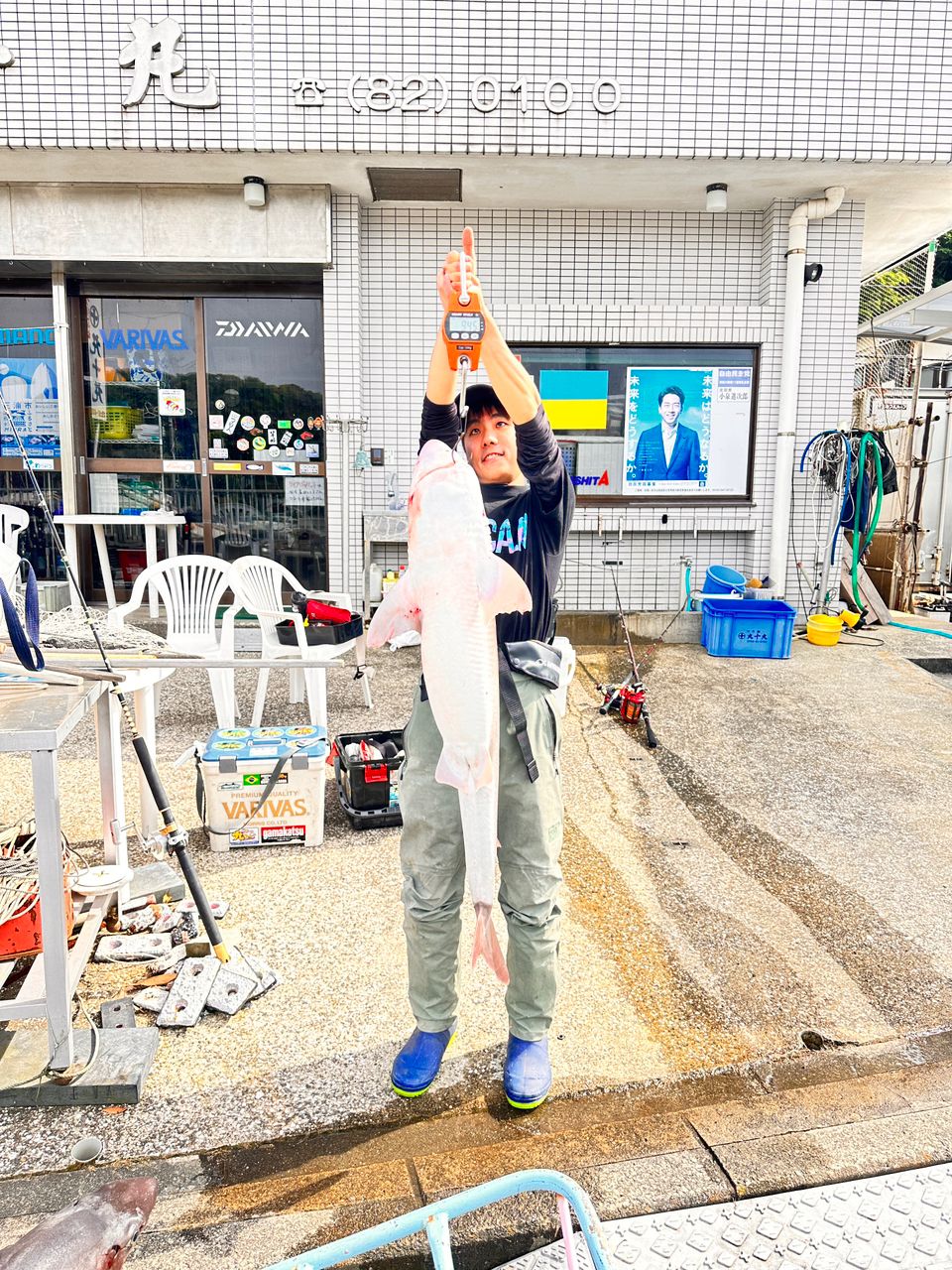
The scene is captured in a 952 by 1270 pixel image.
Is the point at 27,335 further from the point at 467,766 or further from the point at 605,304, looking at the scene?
→ the point at 467,766

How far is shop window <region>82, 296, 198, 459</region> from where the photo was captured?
28.4ft

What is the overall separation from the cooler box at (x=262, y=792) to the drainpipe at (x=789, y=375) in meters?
6.20

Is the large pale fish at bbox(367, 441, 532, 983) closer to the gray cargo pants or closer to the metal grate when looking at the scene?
the gray cargo pants

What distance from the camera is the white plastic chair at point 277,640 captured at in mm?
5113

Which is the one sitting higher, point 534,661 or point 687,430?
point 687,430

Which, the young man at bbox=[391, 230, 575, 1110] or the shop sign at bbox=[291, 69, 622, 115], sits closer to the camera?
the young man at bbox=[391, 230, 575, 1110]

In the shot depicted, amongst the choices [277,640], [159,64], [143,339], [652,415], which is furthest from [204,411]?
[652,415]

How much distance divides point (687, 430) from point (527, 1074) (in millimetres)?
Result: 7553

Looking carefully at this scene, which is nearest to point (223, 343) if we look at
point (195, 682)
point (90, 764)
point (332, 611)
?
point (195, 682)

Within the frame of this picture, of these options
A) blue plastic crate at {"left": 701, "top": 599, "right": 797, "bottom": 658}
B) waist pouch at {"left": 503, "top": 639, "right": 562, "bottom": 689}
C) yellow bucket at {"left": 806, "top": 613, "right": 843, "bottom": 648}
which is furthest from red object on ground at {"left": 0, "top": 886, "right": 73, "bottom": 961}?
yellow bucket at {"left": 806, "top": 613, "right": 843, "bottom": 648}

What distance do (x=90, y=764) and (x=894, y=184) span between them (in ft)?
28.3

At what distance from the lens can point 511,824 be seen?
2.39m

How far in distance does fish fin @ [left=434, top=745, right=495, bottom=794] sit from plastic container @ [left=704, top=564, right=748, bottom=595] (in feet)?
22.3

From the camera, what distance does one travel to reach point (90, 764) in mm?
5168
